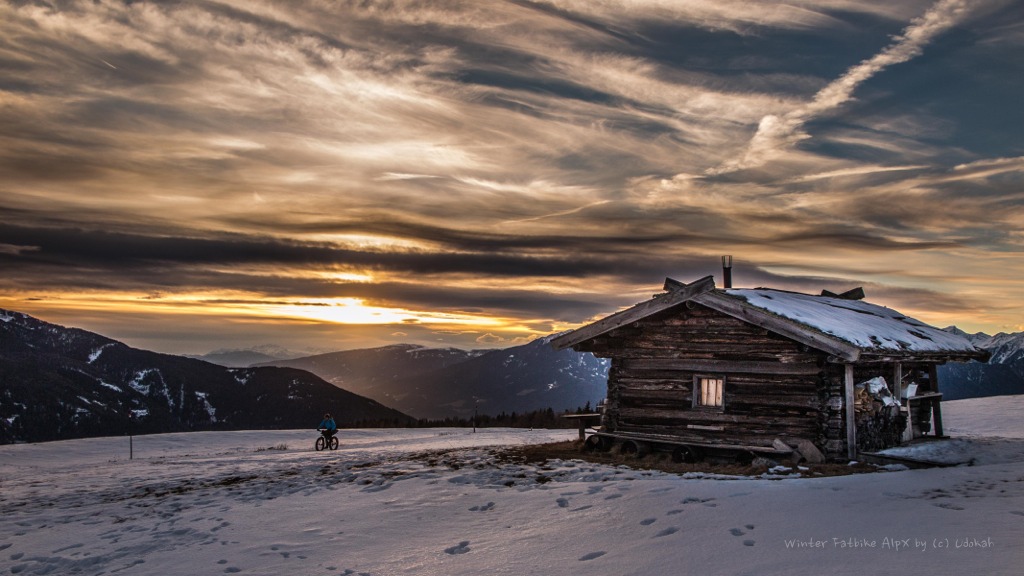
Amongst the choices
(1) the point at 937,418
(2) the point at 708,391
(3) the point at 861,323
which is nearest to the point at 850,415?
(2) the point at 708,391

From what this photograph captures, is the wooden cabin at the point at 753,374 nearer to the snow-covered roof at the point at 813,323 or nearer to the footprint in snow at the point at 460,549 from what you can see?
the snow-covered roof at the point at 813,323

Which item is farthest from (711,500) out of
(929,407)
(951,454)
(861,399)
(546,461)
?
(929,407)

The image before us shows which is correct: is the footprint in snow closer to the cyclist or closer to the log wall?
the log wall

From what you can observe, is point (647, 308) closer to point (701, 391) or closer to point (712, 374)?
point (712, 374)

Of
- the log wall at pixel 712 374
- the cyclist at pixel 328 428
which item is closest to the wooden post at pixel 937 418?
the log wall at pixel 712 374

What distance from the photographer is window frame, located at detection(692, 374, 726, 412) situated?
17.9 metres

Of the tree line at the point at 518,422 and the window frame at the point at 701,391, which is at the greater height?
the window frame at the point at 701,391

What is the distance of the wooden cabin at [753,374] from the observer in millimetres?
16453

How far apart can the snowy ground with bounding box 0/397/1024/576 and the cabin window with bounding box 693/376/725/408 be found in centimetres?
382

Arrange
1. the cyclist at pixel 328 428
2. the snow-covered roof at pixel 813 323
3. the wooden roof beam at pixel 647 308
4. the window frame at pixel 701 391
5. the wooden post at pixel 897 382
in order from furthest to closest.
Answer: the cyclist at pixel 328 428 → the wooden post at pixel 897 382 → the window frame at pixel 701 391 → the wooden roof beam at pixel 647 308 → the snow-covered roof at pixel 813 323

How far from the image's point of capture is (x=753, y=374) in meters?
17.5

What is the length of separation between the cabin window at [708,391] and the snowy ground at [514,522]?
3.82 m

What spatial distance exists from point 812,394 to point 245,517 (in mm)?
12570

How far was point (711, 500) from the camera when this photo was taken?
10.3 metres
